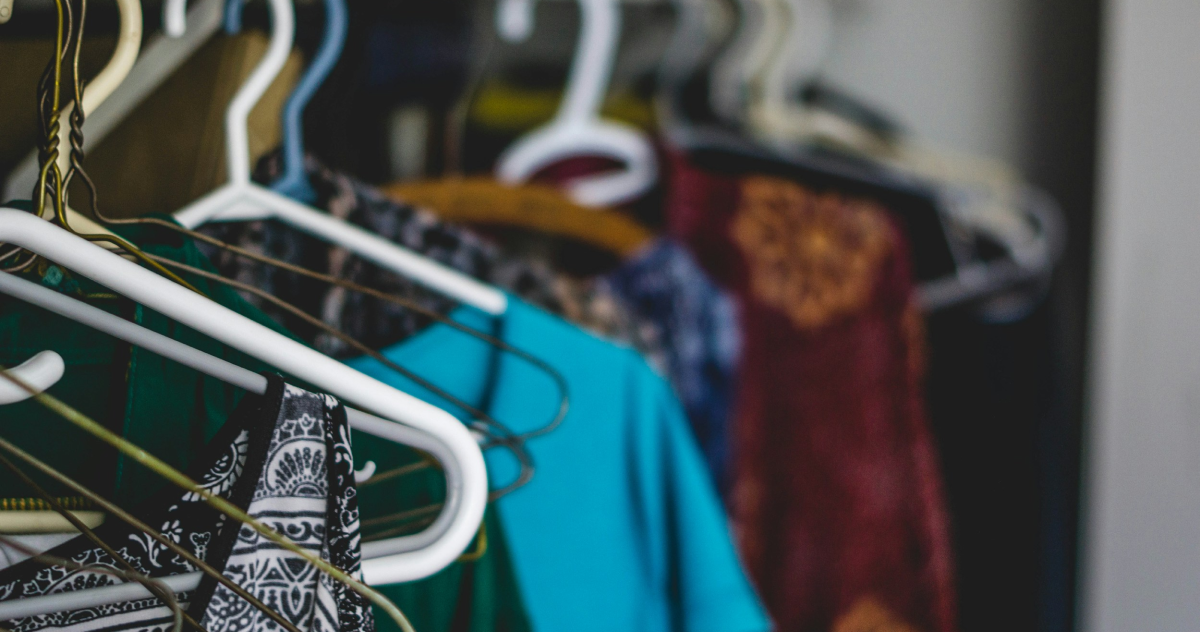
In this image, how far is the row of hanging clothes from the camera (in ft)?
0.99

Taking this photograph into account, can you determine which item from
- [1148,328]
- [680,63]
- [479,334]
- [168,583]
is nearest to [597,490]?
[479,334]

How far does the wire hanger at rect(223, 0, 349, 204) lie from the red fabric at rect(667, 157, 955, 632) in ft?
1.17

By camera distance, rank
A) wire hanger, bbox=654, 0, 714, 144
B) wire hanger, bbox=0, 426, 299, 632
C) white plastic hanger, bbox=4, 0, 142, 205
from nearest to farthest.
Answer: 1. wire hanger, bbox=0, 426, 299, 632
2. white plastic hanger, bbox=4, 0, 142, 205
3. wire hanger, bbox=654, 0, 714, 144

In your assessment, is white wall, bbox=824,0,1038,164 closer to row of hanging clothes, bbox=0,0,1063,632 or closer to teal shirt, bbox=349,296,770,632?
row of hanging clothes, bbox=0,0,1063,632

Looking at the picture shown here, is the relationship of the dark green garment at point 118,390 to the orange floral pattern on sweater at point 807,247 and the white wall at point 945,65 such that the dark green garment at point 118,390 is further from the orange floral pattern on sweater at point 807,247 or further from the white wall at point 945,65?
the white wall at point 945,65

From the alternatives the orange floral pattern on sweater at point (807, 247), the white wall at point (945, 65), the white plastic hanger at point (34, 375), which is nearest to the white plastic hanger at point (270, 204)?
A: the white plastic hanger at point (34, 375)

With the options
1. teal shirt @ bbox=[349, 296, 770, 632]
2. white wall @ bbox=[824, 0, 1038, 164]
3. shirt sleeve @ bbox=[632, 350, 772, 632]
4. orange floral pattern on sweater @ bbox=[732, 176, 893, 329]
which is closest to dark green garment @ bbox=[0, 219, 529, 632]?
teal shirt @ bbox=[349, 296, 770, 632]

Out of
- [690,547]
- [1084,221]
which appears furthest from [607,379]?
[1084,221]

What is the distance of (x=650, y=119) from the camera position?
0.97 m

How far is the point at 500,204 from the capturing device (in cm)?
65

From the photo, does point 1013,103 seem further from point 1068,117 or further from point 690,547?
point 690,547

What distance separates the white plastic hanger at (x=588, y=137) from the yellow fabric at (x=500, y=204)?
8 centimetres

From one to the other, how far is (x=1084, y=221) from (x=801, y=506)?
70 cm

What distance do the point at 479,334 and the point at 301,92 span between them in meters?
0.19
